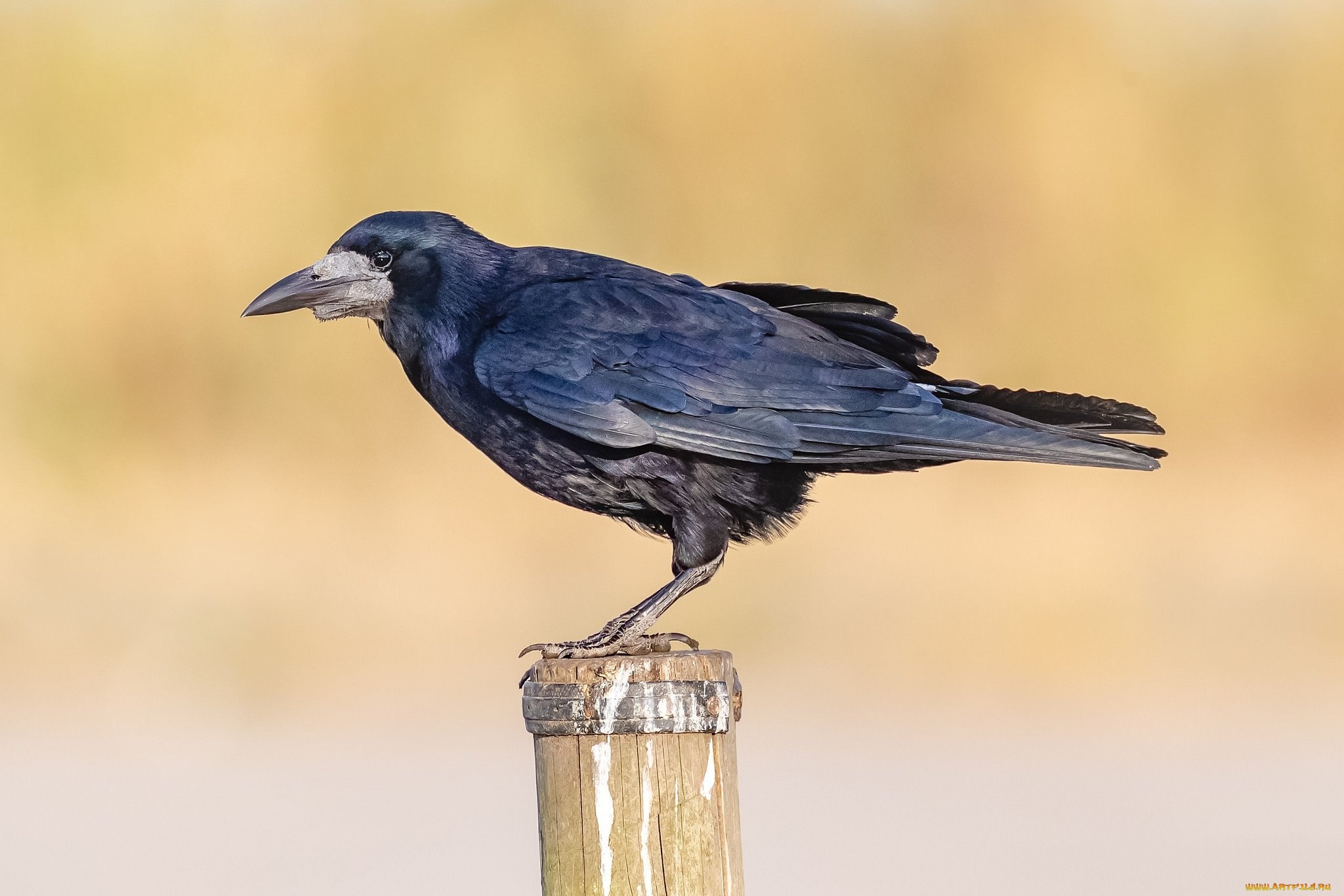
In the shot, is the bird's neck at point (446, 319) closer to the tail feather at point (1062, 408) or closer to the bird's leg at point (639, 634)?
the bird's leg at point (639, 634)

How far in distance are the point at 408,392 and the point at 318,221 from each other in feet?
6.70

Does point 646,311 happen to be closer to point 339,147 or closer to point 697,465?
point 697,465

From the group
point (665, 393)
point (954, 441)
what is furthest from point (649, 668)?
point (954, 441)

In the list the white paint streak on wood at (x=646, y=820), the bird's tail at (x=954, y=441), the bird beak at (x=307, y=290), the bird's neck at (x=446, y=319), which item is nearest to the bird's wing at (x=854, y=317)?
the bird's tail at (x=954, y=441)

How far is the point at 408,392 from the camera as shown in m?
15.1

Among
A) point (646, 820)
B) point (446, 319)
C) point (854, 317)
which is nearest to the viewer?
point (646, 820)

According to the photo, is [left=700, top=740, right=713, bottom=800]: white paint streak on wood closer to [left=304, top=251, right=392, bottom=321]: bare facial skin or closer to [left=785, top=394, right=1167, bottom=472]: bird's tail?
[left=785, top=394, right=1167, bottom=472]: bird's tail

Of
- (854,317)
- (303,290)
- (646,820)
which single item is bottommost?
(646,820)

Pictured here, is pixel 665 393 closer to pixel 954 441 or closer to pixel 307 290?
pixel 954 441

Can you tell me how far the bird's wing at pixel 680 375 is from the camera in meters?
5.25

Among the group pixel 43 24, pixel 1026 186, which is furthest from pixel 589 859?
pixel 43 24

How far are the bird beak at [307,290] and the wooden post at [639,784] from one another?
77.9 inches

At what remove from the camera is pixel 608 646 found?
5180 millimetres

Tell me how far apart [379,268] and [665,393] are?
1183 mm
